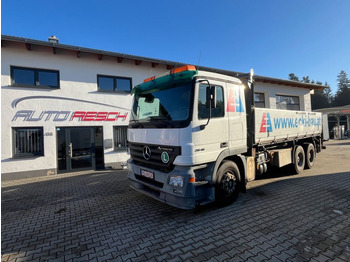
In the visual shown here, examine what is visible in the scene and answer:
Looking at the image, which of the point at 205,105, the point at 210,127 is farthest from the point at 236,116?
the point at 205,105

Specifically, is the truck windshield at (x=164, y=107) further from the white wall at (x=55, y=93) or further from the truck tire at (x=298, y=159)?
the truck tire at (x=298, y=159)

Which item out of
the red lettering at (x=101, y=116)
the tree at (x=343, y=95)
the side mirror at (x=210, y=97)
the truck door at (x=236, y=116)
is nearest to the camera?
the side mirror at (x=210, y=97)

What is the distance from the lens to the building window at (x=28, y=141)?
25.8ft

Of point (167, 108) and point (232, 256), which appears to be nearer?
point (232, 256)

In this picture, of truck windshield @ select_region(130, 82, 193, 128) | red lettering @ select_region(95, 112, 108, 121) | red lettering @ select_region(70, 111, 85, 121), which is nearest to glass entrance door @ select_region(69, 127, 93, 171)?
red lettering @ select_region(70, 111, 85, 121)

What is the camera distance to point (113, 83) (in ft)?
31.8

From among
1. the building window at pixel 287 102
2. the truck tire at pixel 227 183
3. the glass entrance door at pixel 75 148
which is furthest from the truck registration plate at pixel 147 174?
the building window at pixel 287 102

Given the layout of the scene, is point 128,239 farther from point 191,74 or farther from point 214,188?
point 191,74

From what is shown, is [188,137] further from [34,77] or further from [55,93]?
[34,77]

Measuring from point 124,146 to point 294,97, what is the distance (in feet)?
Answer: 50.2

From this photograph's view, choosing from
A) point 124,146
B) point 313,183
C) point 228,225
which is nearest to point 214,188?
point 228,225

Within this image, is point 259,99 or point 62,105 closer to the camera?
point 62,105

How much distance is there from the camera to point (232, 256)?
2.77 m

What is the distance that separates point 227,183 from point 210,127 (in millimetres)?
1387
